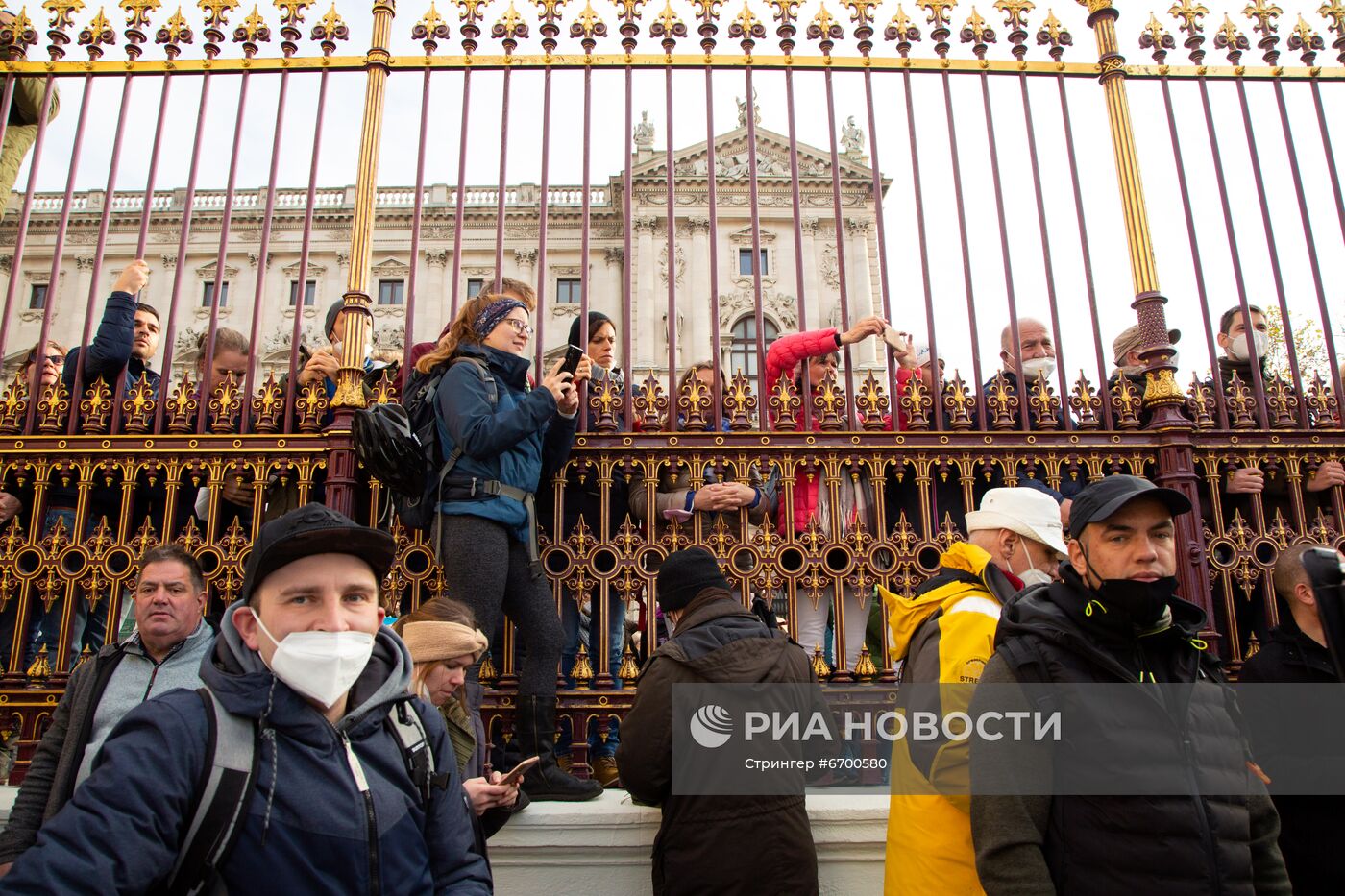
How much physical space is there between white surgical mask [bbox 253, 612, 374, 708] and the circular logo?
1.46 m

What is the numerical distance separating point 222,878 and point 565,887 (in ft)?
6.93

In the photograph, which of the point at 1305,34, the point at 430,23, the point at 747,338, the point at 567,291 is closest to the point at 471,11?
the point at 430,23

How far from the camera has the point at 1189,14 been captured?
18.5 feet

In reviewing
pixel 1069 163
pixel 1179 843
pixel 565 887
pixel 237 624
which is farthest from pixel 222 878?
pixel 1069 163

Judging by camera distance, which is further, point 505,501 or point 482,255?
point 482,255

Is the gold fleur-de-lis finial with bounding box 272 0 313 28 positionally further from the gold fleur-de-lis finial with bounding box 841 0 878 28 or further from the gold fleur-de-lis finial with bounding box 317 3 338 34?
the gold fleur-de-lis finial with bounding box 841 0 878 28

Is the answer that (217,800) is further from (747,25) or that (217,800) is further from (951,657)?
(747,25)

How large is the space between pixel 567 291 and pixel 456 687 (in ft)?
90.3

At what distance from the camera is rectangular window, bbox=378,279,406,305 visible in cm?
2895

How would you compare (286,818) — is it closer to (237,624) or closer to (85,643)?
(237,624)

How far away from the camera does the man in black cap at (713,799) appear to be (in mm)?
3266

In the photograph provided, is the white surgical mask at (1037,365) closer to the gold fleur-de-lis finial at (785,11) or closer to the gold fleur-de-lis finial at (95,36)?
the gold fleur-de-lis finial at (785,11)

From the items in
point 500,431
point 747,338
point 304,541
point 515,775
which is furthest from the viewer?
point 747,338

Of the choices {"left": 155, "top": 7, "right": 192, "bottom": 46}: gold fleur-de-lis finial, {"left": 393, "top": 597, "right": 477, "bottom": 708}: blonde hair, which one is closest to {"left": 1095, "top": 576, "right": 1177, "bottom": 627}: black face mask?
{"left": 393, "top": 597, "right": 477, "bottom": 708}: blonde hair
